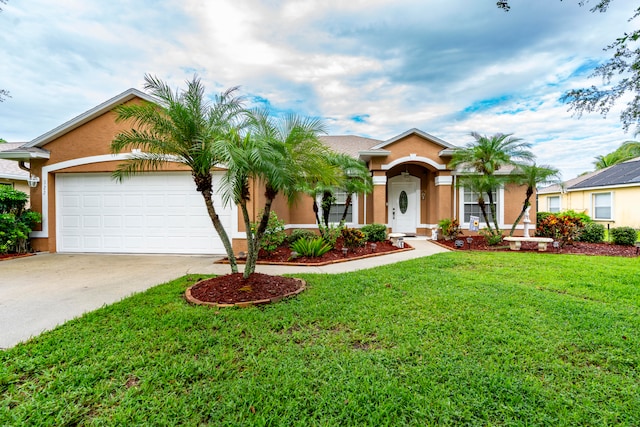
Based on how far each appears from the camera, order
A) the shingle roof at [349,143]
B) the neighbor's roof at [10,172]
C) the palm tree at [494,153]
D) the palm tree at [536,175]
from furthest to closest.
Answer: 1. the shingle roof at [349,143]
2. the neighbor's roof at [10,172]
3. the palm tree at [536,175]
4. the palm tree at [494,153]

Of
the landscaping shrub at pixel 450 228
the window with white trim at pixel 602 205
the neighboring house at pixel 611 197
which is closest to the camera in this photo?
the landscaping shrub at pixel 450 228

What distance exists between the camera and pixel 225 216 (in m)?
9.18

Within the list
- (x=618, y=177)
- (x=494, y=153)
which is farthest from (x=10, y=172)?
(x=618, y=177)

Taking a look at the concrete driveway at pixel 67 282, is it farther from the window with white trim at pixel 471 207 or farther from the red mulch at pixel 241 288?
the window with white trim at pixel 471 207

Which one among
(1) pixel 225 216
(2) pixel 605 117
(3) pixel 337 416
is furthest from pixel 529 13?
(1) pixel 225 216

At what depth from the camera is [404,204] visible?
46.1 feet

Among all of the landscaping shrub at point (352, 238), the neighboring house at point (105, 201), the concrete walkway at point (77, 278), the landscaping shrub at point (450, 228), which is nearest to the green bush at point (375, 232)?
the concrete walkway at point (77, 278)

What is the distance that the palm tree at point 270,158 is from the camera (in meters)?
4.12

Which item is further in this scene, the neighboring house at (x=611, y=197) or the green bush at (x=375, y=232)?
the neighboring house at (x=611, y=197)

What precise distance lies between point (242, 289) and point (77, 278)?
14.3ft

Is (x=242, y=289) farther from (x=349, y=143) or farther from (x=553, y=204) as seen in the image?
(x=553, y=204)

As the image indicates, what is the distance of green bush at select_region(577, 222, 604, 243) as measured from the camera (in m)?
11.3

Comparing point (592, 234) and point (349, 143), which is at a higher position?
point (349, 143)

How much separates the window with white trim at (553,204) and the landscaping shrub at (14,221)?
31015 mm
